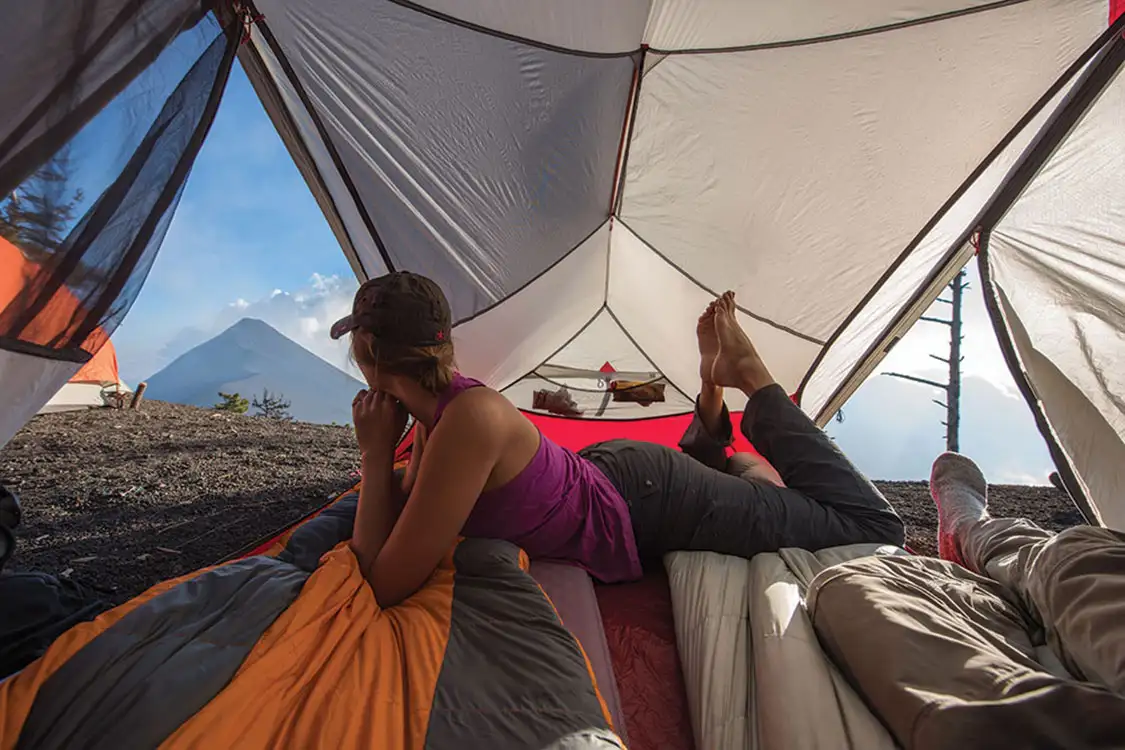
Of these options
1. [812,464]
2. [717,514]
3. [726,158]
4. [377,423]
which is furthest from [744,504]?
[726,158]

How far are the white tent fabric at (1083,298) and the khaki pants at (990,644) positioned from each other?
82cm

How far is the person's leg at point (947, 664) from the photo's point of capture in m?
0.60

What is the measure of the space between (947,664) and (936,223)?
1.99 m

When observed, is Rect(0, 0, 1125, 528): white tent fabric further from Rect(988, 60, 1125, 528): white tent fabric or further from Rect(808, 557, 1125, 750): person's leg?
Rect(808, 557, 1125, 750): person's leg

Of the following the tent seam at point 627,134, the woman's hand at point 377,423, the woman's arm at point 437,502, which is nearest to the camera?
the woman's arm at point 437,502

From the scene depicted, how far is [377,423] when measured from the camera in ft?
4.24

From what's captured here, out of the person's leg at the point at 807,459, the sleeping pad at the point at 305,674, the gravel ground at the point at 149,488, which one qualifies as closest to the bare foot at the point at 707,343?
the person's leg at the point at 807,459

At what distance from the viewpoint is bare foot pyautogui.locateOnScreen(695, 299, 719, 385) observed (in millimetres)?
2018

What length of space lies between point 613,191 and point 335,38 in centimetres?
118

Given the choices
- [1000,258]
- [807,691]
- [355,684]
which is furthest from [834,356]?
[355,684]

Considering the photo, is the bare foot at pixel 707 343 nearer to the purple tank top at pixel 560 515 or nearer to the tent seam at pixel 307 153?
the purple tank top at pixel 560 515

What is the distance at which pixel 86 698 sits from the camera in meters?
0.67

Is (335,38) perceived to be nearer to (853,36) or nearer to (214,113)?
(214,113)

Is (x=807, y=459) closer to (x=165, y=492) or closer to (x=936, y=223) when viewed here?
(x=936, y=223)
